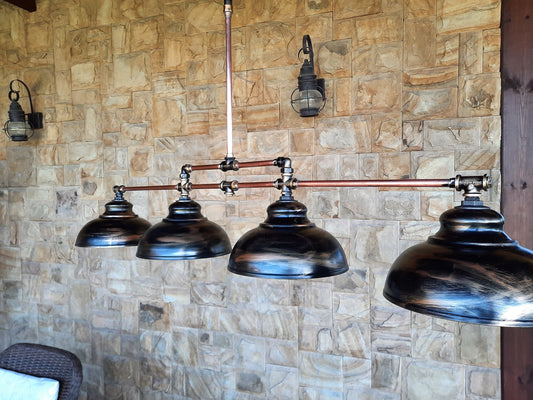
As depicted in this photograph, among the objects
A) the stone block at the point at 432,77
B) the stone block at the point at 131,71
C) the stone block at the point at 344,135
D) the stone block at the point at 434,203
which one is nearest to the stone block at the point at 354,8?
the stone block at the point at 432,77

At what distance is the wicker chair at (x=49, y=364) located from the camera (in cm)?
215

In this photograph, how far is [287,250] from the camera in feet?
3.06

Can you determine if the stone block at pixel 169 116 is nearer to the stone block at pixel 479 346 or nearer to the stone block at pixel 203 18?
the stone block at pixel 203 18

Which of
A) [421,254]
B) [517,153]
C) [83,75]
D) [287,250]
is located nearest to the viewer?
[421,254]

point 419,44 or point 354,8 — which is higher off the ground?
point 354,8

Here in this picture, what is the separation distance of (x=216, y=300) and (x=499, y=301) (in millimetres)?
1919

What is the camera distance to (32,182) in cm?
293

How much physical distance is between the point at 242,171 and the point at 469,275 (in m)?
1.72

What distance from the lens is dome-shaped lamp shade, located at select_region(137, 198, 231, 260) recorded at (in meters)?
1.20

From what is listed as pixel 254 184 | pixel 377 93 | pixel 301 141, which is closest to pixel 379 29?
pixel 377 93

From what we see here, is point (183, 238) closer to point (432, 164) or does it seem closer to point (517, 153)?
point (432, 164)

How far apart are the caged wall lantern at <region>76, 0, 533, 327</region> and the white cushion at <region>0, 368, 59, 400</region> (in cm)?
145

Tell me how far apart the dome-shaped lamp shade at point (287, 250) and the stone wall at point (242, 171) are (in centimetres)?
112

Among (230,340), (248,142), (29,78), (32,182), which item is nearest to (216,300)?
(230,340)
